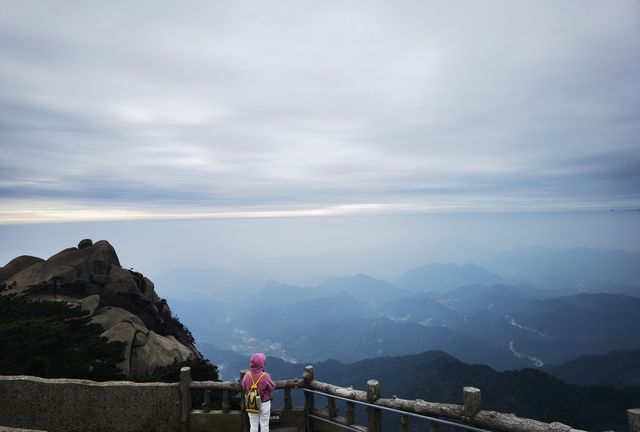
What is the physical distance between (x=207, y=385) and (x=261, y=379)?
7.22 ft

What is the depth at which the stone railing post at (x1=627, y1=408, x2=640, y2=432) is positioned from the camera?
4.83 meters

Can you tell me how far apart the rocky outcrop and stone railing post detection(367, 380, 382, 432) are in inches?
651

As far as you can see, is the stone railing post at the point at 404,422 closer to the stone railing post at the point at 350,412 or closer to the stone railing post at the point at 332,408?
the stone railing post at the point at 350,412

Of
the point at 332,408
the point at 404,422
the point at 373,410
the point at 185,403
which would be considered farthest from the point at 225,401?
the point at 404,422

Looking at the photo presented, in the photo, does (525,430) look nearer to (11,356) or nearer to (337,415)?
(337,415)

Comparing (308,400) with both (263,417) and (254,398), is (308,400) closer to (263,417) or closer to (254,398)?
(263,417)

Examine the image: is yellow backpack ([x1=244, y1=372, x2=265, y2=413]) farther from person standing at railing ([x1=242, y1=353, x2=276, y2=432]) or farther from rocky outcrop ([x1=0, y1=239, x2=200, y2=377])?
rocky outcrop ([x1=0, y1=239, x2=200, y2=377])

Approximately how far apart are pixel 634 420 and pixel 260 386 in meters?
6.34

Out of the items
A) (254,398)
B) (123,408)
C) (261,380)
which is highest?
(261,380)

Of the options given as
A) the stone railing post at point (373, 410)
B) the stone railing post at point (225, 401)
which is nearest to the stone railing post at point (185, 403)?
the stone railing post at point (225, 401)

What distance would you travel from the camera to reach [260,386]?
310 inches

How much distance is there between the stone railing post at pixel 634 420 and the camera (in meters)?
Answer: 4.83

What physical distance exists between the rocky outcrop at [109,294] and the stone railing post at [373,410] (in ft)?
54.2

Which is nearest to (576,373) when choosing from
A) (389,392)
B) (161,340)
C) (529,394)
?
(529,394)
